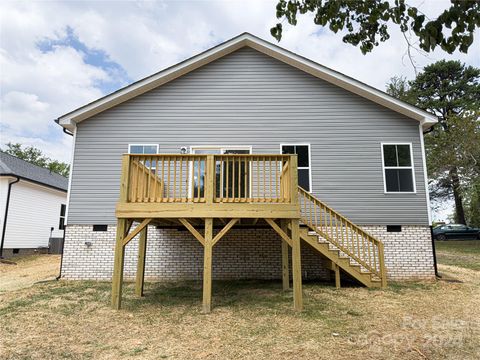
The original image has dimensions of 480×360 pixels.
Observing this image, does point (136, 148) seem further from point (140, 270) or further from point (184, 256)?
point (140, 270)

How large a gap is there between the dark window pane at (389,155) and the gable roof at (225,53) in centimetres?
107

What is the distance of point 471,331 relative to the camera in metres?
4.77

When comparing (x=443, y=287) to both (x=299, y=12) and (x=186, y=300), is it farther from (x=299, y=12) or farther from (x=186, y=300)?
(x=299, y=12)

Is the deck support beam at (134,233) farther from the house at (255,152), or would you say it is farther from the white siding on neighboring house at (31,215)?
the white siding on neighboring house at (31,215)

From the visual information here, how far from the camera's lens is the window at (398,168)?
9.10 m

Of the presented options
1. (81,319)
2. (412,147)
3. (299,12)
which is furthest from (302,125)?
(81,319)

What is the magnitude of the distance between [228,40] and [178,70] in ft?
5.70

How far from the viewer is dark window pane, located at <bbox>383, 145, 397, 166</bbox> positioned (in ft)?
30.3

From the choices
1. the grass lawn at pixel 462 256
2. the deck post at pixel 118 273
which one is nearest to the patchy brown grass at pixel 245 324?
the deck post at pixel 118 273

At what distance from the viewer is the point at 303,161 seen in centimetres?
932

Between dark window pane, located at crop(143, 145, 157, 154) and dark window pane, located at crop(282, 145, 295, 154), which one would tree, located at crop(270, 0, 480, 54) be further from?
dark window pane, located at crop(143, 145, 157, 154)

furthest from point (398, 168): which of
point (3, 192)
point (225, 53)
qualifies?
point (3, 192)

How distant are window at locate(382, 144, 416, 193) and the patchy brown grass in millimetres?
2769

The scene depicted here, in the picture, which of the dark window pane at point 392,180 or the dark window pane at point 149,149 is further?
the dark window pane at point 149,149
